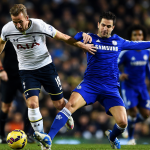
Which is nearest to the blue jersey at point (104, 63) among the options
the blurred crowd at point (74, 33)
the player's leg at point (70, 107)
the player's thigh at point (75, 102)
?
the player's leg at point (70, 107)

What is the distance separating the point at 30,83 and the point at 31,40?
0.68 metres

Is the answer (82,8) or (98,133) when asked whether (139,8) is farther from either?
(98,133)

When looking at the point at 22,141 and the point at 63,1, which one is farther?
the point at 63,1

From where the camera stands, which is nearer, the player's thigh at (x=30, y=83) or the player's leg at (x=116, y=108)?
the player's thigh at (x=30, y=83)

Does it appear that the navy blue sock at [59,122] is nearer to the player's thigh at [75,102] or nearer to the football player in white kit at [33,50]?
the player's thigh at [75,102]

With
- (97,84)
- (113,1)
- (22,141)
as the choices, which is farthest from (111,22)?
(113,1)

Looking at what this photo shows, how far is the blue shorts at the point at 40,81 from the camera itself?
4.48m

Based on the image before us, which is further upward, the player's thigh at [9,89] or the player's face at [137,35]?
the player's face at [137,35]

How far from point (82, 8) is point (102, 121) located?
6.47 metres

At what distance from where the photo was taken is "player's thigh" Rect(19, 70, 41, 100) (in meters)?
4.43

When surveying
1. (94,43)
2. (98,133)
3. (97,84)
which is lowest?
(98,133)

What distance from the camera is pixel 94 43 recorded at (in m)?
4.80

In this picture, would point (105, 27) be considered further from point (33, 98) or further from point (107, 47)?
point (33, 98)

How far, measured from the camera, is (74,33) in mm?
13453
